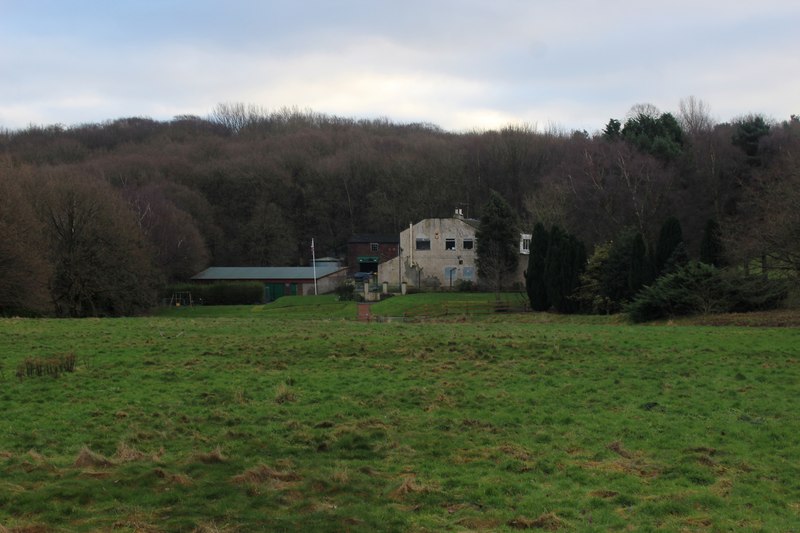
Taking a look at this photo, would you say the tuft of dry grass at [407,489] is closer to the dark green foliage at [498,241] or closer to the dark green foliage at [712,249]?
the dark green foliage at [712,249]

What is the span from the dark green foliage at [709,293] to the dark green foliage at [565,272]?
46.3ft

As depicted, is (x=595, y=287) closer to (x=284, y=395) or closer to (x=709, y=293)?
(x=709, y=293)

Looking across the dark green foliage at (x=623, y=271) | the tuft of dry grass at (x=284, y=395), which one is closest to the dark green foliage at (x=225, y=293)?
the dark green foliage at (x=623, y=271)

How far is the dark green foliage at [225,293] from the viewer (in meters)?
77.2

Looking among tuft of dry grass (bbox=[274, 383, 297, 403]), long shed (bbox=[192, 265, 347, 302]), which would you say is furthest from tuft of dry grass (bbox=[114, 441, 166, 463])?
long shed (bbox=[192, 265, 347, 302])

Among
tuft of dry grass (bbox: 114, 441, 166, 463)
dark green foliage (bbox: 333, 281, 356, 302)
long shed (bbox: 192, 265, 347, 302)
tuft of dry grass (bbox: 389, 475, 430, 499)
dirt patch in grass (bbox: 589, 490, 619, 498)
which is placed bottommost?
dirt patch in grass (bbox: 589, 490, 619, 498)

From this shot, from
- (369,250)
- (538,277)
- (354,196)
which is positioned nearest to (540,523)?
(538,277)

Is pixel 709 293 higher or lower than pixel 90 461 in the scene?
higher

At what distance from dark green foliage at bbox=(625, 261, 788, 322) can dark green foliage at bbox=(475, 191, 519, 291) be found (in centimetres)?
3413

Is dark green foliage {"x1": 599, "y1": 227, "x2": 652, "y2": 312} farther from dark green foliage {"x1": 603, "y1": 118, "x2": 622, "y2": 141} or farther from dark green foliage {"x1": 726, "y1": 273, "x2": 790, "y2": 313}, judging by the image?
dark green foliage {"x1": 603, "y1": 118, "x2": 622, "y2": 141}

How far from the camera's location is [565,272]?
48.2 metres

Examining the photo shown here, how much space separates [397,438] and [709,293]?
25.9 meters

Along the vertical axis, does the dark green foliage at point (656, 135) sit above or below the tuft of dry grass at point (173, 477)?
above

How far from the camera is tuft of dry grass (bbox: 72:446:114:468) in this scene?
8.74 m
